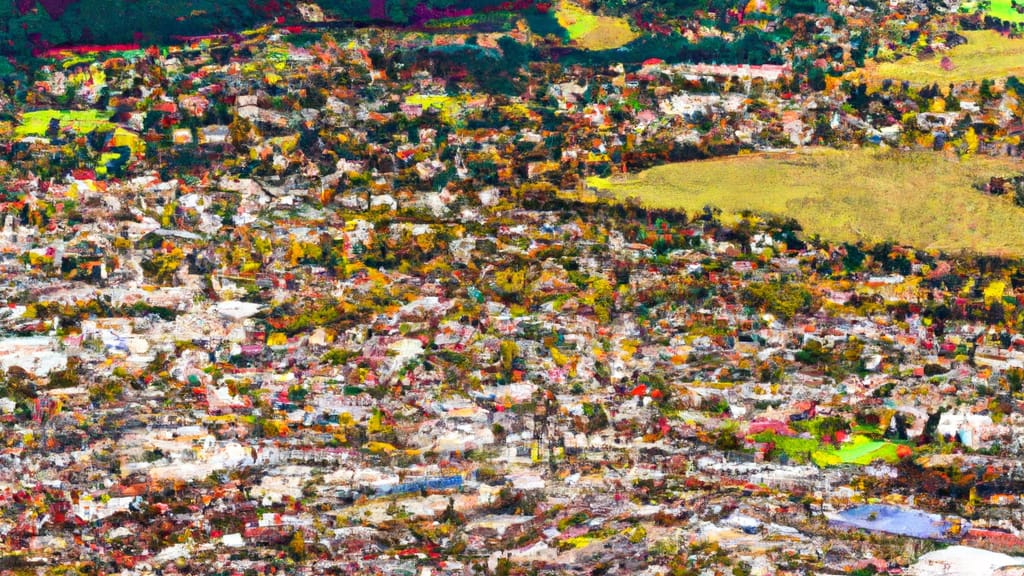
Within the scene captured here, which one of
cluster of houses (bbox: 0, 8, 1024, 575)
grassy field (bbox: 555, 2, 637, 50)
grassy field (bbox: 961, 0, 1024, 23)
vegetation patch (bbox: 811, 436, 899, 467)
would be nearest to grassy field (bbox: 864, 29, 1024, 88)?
grassy field (bbox: 961, 0, 1024, 23)

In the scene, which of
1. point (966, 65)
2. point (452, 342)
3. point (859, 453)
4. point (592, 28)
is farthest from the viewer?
point (592, 28)

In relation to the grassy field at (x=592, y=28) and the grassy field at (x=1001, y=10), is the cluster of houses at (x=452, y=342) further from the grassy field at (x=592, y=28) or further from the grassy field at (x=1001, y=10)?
the grassy field at (x=1001, y=10)

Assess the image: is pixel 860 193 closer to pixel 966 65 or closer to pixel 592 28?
pixel 966 65

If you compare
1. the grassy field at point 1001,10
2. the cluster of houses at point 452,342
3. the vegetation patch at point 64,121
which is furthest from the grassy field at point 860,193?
the vegetation patch at point 64,121

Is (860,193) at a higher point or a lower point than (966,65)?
lower

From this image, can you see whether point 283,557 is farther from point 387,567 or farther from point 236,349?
point 236,349

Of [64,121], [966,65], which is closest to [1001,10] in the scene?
[966,65]
